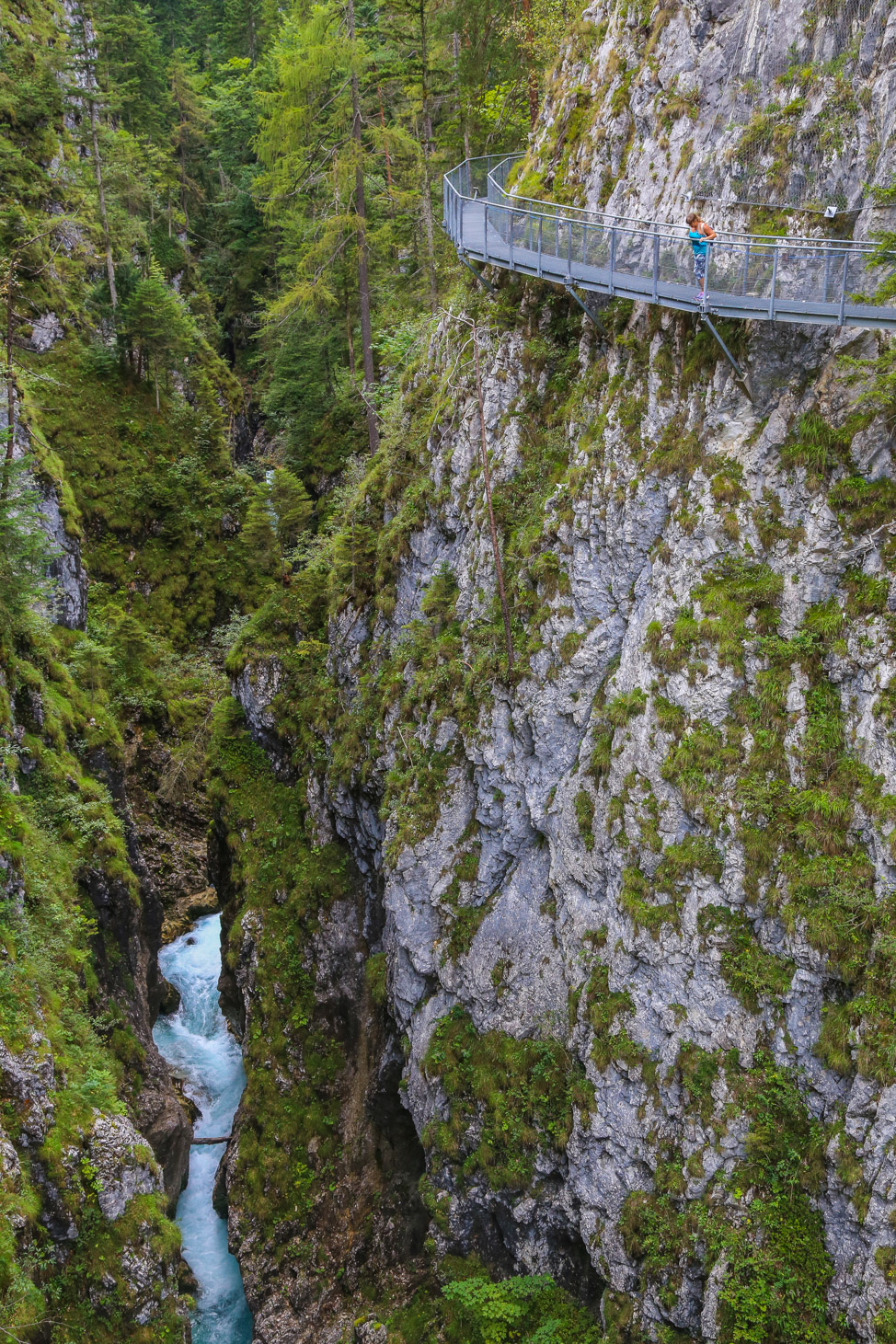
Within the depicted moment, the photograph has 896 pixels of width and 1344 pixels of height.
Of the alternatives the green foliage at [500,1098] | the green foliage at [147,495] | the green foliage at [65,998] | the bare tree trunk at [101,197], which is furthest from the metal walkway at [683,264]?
the bare tree trunk at [101,197]

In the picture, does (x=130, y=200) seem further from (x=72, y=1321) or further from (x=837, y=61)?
(x=72, y=1321)

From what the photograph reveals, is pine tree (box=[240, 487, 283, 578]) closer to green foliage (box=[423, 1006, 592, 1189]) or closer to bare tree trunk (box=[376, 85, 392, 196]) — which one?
bare tree trunk (box=[376, 85, 392, 196])

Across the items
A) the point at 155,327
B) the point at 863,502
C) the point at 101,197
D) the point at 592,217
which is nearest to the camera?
the point at 863,502

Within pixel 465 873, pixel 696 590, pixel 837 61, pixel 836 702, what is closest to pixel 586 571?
pixel 696 590

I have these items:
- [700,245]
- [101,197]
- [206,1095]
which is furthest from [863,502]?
[101,197]

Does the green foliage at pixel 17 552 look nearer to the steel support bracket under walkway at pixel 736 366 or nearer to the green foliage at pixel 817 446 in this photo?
the steel support bracket under walkway at pixel 736 366

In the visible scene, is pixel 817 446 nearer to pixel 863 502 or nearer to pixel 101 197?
pixel 863 502
